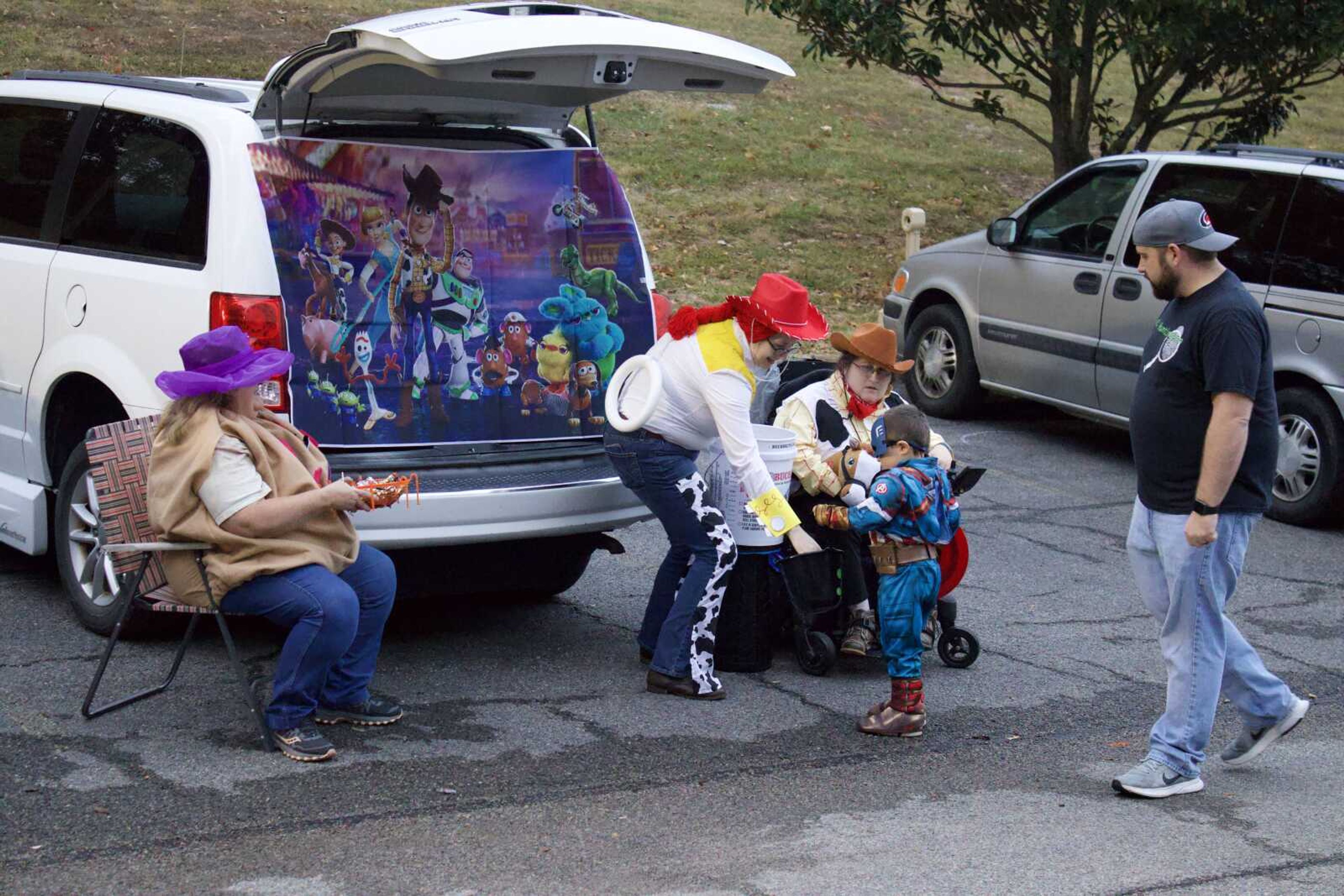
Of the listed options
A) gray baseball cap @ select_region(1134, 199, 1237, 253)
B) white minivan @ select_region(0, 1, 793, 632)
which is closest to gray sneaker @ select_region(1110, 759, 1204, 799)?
gray baseball cap @ select_region(1134, 199, 1237, 253)

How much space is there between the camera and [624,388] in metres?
5.74

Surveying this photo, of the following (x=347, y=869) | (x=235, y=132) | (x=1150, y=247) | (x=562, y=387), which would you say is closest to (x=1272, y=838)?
(x=1150, y=247)

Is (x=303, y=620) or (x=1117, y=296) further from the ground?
(x=1117, y=296)

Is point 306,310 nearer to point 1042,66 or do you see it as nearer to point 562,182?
point 562,182

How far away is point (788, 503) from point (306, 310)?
76.5 inches

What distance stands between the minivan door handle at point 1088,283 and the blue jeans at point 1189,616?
504 cm

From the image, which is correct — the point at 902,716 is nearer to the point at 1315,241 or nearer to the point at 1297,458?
the point at 1297,458

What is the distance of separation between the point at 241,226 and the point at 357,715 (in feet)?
5.45

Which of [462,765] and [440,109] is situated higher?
[440,109]

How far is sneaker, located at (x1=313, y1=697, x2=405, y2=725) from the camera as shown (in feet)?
17.0

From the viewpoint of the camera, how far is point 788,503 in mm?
6059

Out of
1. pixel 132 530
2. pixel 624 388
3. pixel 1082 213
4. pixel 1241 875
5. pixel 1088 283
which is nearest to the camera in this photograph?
pixel 1241 875

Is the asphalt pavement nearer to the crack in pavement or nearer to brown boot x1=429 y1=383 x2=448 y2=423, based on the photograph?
the crack in pavement

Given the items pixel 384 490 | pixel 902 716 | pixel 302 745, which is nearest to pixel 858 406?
pixel 902 716
